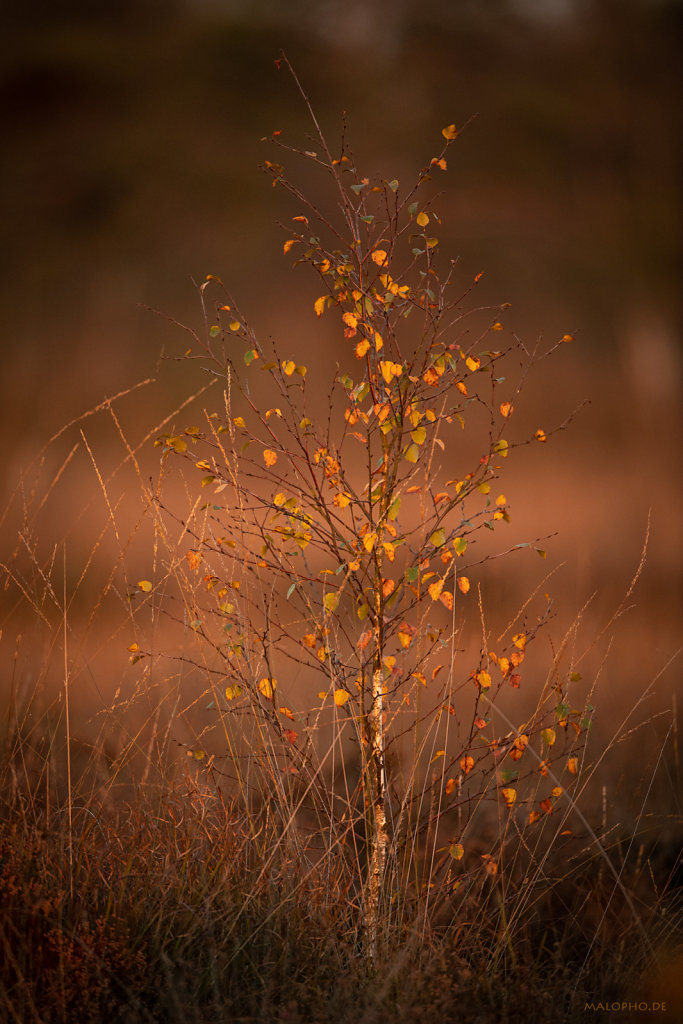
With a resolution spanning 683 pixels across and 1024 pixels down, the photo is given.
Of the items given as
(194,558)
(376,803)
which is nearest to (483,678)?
(376,803)

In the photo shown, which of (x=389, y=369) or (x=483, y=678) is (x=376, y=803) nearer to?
(x=483, y=678)

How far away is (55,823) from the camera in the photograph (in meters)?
2.10

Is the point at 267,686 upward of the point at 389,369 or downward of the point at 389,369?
downward

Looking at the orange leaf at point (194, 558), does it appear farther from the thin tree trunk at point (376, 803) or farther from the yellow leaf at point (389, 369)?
the yellow leaf at point (389, 369)

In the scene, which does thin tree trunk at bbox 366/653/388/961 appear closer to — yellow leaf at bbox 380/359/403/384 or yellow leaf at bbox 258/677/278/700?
yellow leaf at bbox 258/677/278/700

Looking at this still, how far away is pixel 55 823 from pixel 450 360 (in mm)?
1506

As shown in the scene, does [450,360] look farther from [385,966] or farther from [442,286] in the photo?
[385,966]

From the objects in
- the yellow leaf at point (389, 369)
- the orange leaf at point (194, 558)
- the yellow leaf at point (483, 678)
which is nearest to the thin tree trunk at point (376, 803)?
the yellow leaf at point (483, 678)

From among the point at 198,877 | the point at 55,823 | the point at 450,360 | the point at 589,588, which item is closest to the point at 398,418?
the point at 450,360

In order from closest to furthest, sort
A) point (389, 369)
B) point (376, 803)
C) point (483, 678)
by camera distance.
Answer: point (389, 369) < point (483, 678) < point (376, 803)

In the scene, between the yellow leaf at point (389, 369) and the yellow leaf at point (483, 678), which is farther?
the yellow leaf at point (483, 678)

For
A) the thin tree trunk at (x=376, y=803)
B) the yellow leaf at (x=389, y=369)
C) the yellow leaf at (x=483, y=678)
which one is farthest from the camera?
the thin tree trunk at (x=376, y=803)

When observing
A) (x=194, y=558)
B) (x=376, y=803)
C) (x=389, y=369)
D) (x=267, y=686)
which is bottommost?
(x=376, y=803)

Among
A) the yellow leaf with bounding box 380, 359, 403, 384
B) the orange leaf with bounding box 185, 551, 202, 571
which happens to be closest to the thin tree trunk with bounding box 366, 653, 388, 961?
the orange leaf with bounding box 185, 551, 202, 571
